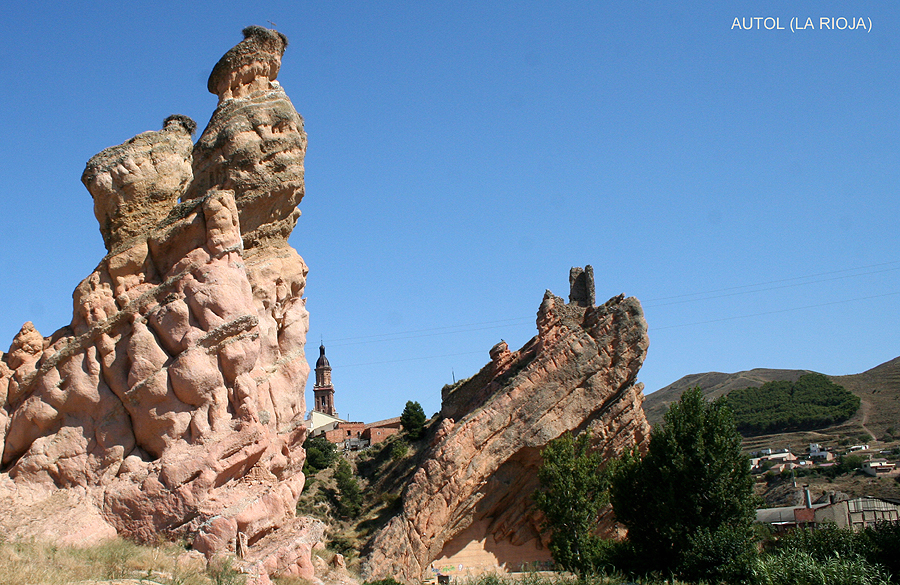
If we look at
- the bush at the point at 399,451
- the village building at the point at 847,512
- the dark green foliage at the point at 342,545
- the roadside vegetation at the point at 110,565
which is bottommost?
the village building at the point at 847,512

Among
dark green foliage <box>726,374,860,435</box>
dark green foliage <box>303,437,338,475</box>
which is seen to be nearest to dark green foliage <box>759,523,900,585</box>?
dark green foliage <box>303,437,338,475</box>

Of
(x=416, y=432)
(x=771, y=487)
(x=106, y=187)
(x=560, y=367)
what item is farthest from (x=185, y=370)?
(x=771, y=487)

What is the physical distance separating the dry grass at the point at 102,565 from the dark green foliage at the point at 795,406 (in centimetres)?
8704

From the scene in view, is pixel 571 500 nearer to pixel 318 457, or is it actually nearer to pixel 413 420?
pixel 318 457

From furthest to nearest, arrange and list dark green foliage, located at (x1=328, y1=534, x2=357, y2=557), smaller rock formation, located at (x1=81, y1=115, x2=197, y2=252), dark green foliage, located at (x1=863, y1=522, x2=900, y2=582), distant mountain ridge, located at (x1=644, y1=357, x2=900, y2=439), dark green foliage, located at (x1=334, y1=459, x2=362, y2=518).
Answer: distant mountain ridge, located at (x1=644, y1=357, x2=900, y2=439) < dark green foliage, located at (x1=334, y1=459, x2=362, y2=518) < dark green foliage, located at (x1=328, y1=534, x2=357, y2=557) < dark green foliage, located at (x1=863, y1=522, x2=900, y2=582) < smaller rock formation, located at (x1=81, y1=115, x2=197, y2=252)

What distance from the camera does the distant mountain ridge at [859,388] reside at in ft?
299

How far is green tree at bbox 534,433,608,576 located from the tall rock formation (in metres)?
14.8

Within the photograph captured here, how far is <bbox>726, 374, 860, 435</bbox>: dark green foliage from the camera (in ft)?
314

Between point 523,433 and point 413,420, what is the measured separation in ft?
70.8

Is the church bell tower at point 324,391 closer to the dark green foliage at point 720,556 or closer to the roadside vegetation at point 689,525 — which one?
the roadside vegetation at point 689,525

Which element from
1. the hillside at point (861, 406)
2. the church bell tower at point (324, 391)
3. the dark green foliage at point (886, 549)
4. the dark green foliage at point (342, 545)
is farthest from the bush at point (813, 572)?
the church bell tower at point (324, 391)

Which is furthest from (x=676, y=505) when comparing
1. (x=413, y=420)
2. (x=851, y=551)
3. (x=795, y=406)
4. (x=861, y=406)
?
(x=861, y=406)

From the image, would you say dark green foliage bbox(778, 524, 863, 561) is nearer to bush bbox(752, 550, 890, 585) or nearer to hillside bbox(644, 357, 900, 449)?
bush bbox(752, 550, 890, 585)

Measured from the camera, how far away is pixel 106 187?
674 inches
